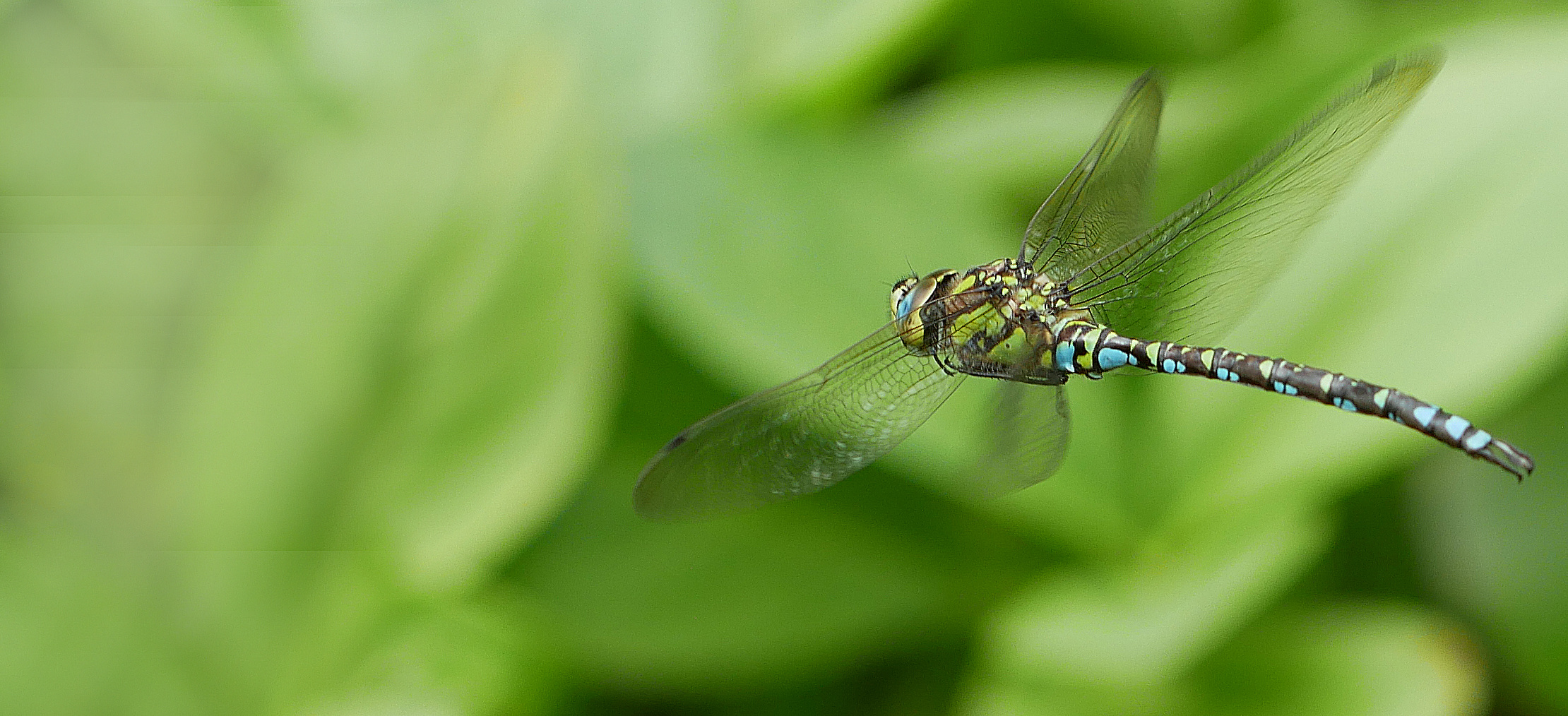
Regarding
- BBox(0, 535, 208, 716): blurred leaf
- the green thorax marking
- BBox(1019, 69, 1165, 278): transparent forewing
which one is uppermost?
BBox(0, 535, 208, 716): blurred leaf

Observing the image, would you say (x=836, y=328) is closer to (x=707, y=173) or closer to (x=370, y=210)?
(x=707, y=173)

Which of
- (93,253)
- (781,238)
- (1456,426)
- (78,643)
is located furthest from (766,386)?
(93,253)

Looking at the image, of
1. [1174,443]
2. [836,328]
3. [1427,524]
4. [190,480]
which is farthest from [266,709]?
[1427,524]

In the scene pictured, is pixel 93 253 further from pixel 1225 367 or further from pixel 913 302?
pixel 1225 367

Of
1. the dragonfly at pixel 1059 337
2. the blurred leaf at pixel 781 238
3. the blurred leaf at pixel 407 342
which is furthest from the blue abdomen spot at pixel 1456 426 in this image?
the blurred leaf at pixel 407 342

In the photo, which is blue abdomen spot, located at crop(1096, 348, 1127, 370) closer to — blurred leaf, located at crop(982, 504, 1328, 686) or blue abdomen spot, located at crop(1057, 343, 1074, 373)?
blue abdomen spot, located at crop(1057, 343, 1074, 373)

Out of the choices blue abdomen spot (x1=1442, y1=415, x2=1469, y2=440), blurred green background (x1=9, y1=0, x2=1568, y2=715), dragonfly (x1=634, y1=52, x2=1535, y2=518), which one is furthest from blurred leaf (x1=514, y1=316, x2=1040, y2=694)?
blue abdomen spot (x1=1442, y1=415, x2=1469, y2=440)

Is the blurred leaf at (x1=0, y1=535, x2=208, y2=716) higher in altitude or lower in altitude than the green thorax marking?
higher
